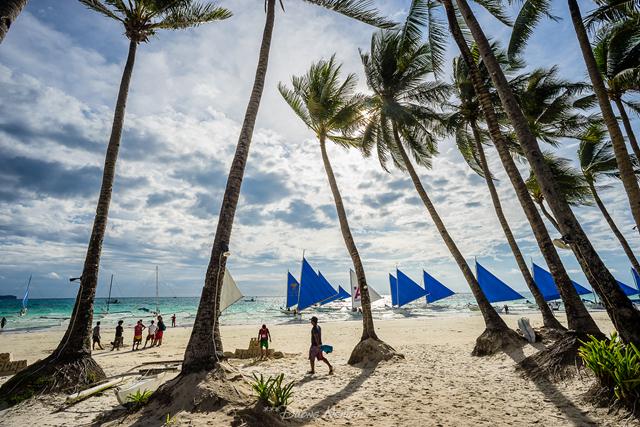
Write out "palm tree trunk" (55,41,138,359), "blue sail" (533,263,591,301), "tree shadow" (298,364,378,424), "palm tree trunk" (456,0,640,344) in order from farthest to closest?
"blue sail" (533,263,591,301) → "palm tree trunk" (55,41,138,359) → "tree shadow" (298,364,378,424) → "palm tree trunk" (456,0,640,344)

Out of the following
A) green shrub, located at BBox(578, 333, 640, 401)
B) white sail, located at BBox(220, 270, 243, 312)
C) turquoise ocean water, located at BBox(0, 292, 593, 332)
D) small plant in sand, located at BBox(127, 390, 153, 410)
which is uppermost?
white sail, located at BBox(220, 270, 243, 312)

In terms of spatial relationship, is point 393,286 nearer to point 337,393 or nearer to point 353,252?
point 353,252

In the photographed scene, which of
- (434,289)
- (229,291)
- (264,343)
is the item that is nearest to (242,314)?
(434,289)

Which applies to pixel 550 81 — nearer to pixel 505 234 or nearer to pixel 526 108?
pixel 526 108

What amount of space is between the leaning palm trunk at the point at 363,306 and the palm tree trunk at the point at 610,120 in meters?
7.16

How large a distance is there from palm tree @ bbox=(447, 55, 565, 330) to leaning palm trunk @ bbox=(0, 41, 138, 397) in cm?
1209

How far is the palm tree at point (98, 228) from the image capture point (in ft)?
22.9

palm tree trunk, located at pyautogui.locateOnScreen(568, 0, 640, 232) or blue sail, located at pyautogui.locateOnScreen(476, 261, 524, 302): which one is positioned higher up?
palm tree trunk, located at pyautogui.locateOnScreen(568, 0, 640, 232)

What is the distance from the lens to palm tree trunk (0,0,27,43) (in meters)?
2.75

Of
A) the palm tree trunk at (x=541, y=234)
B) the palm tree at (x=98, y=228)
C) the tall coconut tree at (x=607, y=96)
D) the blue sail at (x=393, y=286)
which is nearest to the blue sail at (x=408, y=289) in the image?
the blue sail at (x=393, y=286)

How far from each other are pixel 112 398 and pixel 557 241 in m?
10.0

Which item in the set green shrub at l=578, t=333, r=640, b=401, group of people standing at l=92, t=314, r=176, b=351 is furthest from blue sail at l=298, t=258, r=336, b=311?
green shrub at l=578, t=333, r=640, b=401

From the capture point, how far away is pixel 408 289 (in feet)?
124

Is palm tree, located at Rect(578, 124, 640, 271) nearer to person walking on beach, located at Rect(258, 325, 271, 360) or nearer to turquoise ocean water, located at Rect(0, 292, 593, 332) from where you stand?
person walking on beach, located at Rect(258, 325, 271, 360)
